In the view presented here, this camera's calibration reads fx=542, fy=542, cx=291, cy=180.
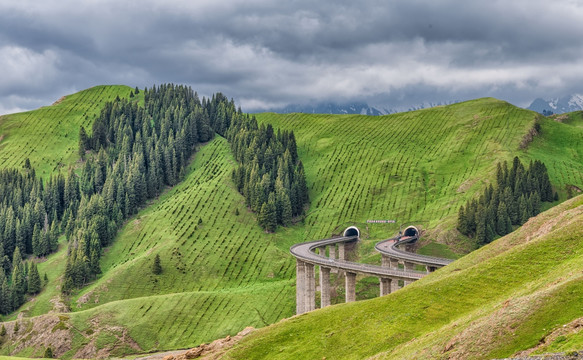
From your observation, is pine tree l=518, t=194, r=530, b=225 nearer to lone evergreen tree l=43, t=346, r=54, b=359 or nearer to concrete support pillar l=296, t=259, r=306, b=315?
concrete support pillar l=296, t=259, r=306, b=315

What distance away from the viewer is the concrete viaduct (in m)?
126

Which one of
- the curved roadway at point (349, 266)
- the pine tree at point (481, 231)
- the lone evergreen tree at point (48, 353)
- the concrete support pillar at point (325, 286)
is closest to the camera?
the curved roadway at point (349, 266)

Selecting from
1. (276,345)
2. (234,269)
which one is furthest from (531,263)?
(234,269)

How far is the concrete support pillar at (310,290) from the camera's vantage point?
510ft

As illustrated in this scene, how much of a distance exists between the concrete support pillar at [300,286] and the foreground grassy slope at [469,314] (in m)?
78.7

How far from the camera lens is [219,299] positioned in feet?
553

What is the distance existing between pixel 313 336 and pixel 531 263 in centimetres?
2831

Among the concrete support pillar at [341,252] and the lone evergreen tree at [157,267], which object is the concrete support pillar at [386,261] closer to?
the concrete support pillar at [341,252]

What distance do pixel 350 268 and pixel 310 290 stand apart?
2670 centimetres

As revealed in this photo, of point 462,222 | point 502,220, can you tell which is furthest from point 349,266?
point 502,220

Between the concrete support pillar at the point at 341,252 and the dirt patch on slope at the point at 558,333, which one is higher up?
the dirt patch on slope at the point at 558,333

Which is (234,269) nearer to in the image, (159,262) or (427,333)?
(159,262)

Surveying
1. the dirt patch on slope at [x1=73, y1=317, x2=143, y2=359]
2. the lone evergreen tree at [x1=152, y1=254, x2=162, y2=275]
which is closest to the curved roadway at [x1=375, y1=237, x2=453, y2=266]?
the dirt patch on slope at [x1=73, y1=317, x2=143, y2=359]

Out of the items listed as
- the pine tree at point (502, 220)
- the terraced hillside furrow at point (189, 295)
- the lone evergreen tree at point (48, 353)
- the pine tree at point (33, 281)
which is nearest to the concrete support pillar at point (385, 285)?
the terraced hillside furrow at point (189, 295)
